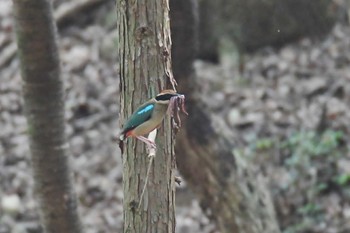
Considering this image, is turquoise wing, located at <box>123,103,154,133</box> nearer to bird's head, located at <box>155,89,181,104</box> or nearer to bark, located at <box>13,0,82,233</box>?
bird's head, located at <box>155,89,181,104</box>

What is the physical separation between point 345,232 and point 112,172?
1.99 meters

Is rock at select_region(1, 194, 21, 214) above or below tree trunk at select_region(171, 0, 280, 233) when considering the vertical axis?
below

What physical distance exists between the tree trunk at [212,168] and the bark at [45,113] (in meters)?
0.76

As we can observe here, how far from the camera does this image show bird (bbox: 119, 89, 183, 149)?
5.48 feet

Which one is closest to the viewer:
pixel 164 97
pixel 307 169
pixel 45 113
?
pixel 164 97

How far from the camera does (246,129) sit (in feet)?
20.2

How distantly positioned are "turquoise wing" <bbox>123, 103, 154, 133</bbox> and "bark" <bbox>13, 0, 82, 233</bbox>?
5.60 feet

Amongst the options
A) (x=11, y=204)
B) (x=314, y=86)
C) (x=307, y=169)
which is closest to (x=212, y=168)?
(x=307, y=169)

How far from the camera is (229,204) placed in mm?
4070

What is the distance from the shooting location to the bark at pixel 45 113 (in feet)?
10.9

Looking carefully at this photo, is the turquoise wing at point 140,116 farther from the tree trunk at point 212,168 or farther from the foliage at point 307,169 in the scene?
the foliage at point 307,169

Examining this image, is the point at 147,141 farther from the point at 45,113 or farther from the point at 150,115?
the point at 45,113

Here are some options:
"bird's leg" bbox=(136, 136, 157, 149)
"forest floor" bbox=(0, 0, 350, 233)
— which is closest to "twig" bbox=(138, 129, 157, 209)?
"bird's leg" bbox=(136, 136, 157, 149)

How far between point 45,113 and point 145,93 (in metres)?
1.71
